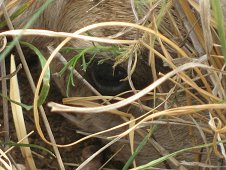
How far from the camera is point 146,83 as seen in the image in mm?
1729

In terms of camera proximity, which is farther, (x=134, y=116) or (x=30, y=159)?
(x=134, y=116)

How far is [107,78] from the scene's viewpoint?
1745 millimetres

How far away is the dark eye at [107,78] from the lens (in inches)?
67.7

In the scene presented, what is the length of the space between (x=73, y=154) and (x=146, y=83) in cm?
45

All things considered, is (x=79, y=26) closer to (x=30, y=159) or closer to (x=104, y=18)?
(x=104, y=18)

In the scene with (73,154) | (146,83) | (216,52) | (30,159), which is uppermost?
(216,52)

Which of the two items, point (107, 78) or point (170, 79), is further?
point (107, 78)

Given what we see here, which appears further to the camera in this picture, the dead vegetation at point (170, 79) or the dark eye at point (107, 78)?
the dark eye at point (107, 78)

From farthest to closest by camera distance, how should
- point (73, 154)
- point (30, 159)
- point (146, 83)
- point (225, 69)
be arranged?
point (73, 154), point (146, 83), point (30, 159), point (225, 69)

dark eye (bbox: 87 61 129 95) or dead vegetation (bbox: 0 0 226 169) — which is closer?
dead vegetation (bbox: 0 0 226 169)

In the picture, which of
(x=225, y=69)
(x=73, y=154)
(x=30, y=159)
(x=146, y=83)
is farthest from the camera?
(x=73, y=154)

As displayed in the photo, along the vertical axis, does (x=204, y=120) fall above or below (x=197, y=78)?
below

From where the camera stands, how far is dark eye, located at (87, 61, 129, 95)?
1.72 metres

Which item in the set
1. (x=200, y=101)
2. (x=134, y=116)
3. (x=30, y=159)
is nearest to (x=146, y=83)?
(x=134, y=116)
